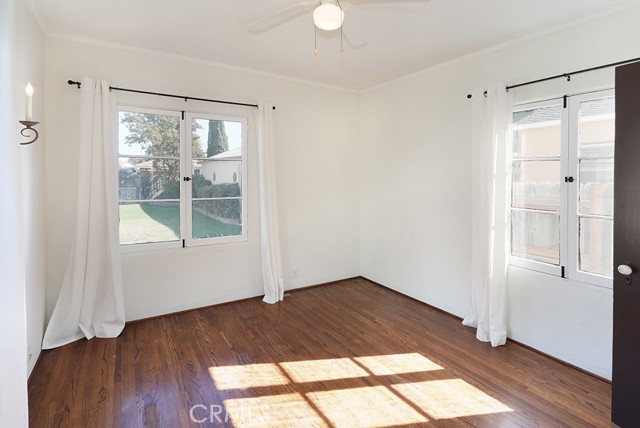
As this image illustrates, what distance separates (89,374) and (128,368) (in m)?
0.26

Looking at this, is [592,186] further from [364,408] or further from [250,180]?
[250,180]

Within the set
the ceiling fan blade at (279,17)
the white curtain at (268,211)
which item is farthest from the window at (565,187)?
the white curtain at (268,211)

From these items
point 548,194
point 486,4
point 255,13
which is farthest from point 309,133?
point 548,194

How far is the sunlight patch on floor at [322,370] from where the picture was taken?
2.59 meters

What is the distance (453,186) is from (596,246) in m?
1.34

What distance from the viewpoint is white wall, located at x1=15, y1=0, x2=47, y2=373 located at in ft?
7.71

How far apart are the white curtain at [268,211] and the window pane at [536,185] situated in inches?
98.4

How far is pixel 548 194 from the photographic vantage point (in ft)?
9.48

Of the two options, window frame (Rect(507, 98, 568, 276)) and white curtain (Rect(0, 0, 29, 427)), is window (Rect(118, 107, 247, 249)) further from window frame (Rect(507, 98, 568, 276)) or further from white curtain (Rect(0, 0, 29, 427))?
window frame (Rect(507, 98, 568, 276))

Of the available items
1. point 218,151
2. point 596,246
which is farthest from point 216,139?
point 596,246

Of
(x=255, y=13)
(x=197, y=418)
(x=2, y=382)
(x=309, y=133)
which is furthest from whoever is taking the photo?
(x=309, y=133)

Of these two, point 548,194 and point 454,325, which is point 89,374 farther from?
point 548,194

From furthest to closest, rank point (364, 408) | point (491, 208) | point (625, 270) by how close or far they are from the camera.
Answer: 1. point (491, 208)
2. point (364, 408)
3. point (625, 270)

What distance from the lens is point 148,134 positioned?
11.4 ft
